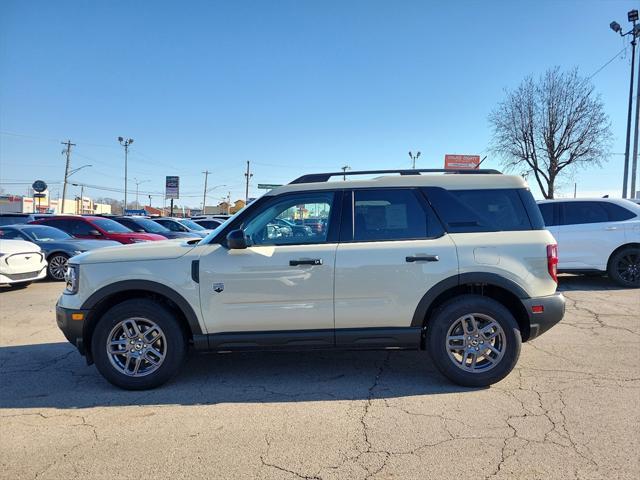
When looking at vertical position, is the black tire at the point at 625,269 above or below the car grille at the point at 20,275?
above

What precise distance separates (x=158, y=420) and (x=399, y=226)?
8.53 feet

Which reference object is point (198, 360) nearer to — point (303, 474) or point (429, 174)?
point (303, 474)

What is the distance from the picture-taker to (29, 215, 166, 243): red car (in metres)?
12.1

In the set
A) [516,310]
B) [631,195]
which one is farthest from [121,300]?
[631,195]

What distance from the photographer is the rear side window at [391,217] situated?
13.4ft

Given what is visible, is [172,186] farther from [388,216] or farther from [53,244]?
[388,216]

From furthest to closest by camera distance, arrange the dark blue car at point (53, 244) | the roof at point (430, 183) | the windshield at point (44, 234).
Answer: the windshield at point (44, 234) → the dark blue car at point (53, 244) → the roof at point (430, 183)

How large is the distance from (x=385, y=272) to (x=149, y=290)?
211 centimetres

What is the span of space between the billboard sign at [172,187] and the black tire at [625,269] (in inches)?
1743

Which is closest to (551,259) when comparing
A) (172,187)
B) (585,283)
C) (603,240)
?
(603,240)

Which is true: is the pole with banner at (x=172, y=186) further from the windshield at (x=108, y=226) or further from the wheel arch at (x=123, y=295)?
the wheel arch at (x=123, y=295)

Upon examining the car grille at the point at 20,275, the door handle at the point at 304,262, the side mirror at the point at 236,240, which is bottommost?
the car grille at the point at 20,275

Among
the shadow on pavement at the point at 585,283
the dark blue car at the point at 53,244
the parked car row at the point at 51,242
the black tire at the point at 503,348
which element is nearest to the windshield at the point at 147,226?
the parked car row at the point at 51,242

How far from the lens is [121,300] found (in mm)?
4133
